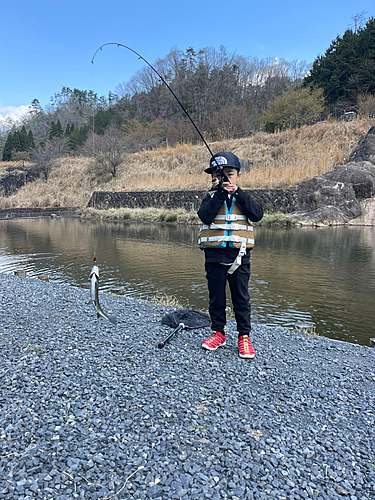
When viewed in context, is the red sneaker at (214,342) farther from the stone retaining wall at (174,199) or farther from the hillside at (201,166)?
the hillside at (201,166)

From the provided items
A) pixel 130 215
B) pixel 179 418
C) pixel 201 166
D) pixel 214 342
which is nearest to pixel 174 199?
pixel 130 215

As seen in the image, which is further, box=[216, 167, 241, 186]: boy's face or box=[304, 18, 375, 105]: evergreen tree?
box=[304, 18, 375, 105]: evergreen tree

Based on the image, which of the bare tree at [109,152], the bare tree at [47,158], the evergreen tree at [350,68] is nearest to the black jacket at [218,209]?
the bare tree at [109,152]

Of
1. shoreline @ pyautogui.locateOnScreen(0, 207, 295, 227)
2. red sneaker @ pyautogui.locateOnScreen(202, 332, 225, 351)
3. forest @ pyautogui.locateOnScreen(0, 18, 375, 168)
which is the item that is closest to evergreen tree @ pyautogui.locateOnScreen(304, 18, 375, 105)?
forest @ pyautogui.locateOnScreen(0, 18, 375, 168)

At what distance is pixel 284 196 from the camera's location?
20.7 meters

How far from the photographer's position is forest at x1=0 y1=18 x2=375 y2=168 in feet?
116

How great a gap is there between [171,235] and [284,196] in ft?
27.3

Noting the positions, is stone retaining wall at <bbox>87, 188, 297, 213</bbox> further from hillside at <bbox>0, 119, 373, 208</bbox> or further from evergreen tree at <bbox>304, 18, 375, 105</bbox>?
evergreen tree at <bbox>304, 18, 375, 105</bbox>

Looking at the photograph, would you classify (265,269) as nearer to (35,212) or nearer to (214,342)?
(214,342)

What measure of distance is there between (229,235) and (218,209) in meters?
0.29

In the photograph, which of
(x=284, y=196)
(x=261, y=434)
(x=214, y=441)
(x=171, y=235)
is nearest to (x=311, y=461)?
(x=261, y=434)

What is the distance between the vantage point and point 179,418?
244cm

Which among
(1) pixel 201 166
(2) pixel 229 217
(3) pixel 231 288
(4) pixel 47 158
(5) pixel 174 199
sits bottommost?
(3) pixel 231 288

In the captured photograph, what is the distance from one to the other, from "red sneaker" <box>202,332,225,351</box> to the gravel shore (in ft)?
0.30
